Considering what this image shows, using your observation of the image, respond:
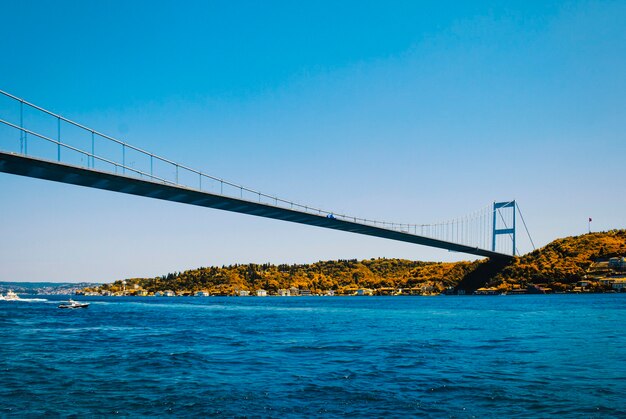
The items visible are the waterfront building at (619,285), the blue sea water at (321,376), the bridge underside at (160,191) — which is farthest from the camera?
the waterfront building at (619,285)

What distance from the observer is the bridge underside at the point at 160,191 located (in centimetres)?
3591

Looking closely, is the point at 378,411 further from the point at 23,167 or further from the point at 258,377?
the point at 23,167

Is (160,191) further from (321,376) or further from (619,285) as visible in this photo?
(619,285)

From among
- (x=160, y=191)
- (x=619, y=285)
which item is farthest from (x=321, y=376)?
(x=619, y=285)

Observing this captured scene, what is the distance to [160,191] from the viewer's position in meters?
46.9

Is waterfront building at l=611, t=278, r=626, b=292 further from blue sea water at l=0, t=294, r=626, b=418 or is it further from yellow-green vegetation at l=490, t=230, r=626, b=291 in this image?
blue sea water at l=0, t=294, r=626, b=418

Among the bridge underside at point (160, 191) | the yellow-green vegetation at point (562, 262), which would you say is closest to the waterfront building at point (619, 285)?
the yellow-green vegetation at point (562, 262)

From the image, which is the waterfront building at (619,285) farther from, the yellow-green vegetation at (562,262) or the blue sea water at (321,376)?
the blue sea water at (321,376)

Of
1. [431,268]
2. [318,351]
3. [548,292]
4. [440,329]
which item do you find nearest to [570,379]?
[318,351]

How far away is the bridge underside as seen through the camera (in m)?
35.9

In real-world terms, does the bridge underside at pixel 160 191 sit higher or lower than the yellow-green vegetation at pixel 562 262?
higher

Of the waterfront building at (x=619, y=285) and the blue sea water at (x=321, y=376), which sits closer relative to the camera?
the blue sea water at (x=321, y=376)

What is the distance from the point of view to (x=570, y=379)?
13555mm

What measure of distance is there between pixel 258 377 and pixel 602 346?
1353 cm
